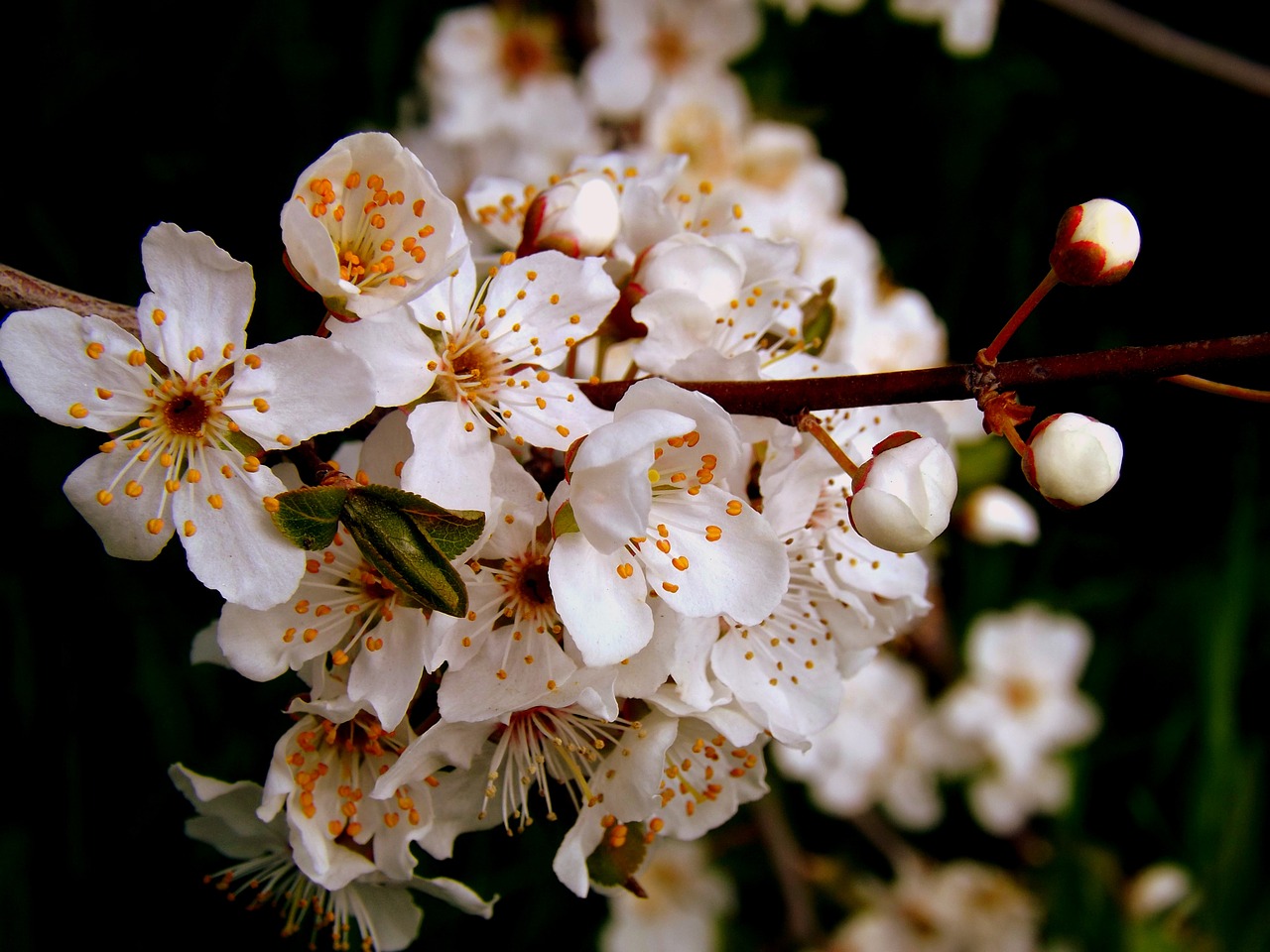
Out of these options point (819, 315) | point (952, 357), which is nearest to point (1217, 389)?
point (819, 315)

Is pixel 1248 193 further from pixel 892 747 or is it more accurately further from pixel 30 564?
pixel 30 564

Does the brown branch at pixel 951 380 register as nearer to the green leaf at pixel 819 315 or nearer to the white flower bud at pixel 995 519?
the green leaf at pixel 819 315

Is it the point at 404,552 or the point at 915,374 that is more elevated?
the point at 915,374

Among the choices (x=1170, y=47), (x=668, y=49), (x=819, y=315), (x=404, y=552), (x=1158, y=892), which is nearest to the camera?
(x=404, y=552)

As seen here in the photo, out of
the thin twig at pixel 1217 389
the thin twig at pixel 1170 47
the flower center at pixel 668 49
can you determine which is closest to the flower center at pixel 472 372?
the thin twig at pixel 1217 389

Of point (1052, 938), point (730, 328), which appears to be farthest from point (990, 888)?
point (730, 328)

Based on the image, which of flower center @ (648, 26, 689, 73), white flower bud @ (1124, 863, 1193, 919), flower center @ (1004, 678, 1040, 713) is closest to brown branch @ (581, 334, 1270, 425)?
flower center @ (648, 26, 689, 73)

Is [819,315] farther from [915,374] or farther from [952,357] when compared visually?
[952,357]
